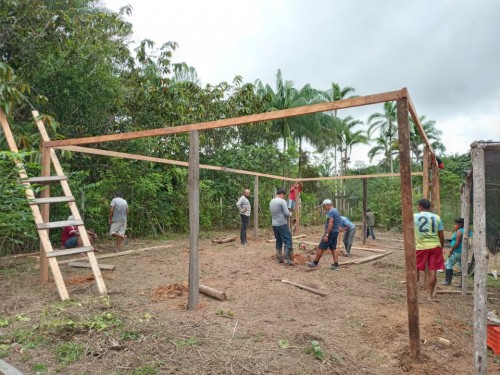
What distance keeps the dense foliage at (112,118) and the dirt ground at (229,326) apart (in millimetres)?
1662

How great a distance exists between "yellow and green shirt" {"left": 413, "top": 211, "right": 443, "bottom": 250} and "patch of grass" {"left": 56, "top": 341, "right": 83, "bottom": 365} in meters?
5.01

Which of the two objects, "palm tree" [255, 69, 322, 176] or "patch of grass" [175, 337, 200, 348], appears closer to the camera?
"patch of grass" [175, 337, 200, 348]

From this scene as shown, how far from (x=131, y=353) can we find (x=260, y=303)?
230 cm

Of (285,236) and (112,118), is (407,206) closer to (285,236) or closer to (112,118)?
(285,236)

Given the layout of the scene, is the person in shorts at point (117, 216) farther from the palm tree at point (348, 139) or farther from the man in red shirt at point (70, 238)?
the palm tree at point (348, 139)

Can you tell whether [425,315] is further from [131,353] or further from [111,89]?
[111,89]

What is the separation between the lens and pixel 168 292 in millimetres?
5742

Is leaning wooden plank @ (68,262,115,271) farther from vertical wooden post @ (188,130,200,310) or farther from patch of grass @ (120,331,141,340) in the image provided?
patch of grass @ (120,331,141,340)

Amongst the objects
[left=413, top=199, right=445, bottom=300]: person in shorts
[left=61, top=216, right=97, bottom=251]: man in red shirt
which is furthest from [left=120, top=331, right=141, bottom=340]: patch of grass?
[left=61, top=216, right=97, bottom=251]: man in red shirt

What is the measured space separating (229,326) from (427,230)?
3.57 meters

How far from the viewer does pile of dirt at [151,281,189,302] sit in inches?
217

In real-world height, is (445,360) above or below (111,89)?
below

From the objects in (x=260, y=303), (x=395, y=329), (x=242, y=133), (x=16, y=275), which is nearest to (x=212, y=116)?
(x=242, y=133)

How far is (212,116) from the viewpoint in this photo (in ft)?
59.5
